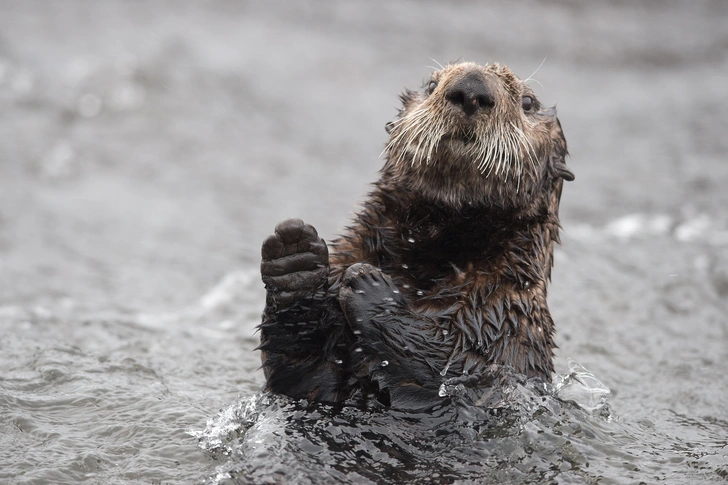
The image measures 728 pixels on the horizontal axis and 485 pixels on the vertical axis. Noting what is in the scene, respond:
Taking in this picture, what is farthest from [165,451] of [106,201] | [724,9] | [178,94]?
[724,9]

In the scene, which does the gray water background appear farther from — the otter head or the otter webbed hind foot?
the otter webbed hind foot

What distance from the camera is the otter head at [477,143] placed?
3.56 metres

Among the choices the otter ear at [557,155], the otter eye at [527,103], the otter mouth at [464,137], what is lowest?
the otter mouth at [464,137]

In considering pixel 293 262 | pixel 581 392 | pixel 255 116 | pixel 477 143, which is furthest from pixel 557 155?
pixel 255 116

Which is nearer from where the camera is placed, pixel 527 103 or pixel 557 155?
pixel 527 103

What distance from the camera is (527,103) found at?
4023 mm

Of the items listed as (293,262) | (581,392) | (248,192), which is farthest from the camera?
(248,192)

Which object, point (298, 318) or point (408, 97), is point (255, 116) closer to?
point (408, 97)

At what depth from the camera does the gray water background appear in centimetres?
424

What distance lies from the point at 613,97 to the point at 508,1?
307 cm

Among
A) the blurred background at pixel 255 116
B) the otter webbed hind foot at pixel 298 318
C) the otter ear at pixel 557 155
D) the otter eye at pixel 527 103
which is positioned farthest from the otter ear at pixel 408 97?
the blurred background at pixel 255 116

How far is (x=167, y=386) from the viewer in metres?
4.52

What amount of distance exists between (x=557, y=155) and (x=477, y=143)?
29.2 inches

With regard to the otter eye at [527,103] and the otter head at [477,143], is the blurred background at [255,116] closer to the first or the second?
the otter head at [477,143]
